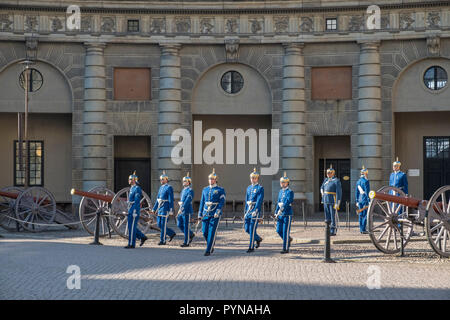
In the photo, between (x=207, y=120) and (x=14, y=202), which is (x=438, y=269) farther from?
(x=207, y=120)

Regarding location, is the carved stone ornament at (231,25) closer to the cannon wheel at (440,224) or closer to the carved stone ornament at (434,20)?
the carved stone ornament at (434,20)

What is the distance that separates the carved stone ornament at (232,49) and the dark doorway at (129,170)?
5377 mm

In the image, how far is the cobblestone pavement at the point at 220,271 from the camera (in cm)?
1149

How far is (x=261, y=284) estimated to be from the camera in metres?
12.3

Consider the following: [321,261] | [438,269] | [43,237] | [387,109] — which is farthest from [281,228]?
[387,109]

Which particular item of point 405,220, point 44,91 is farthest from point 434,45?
point 44,91

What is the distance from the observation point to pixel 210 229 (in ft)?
58.0

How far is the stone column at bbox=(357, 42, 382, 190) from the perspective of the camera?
101 feet

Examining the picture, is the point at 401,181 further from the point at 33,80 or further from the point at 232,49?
the point at 33,80

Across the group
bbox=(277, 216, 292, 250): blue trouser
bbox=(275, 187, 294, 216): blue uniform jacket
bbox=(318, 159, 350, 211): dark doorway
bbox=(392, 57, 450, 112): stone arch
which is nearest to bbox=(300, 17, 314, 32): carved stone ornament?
bbox=(392, 57, 450, 112): stone arch

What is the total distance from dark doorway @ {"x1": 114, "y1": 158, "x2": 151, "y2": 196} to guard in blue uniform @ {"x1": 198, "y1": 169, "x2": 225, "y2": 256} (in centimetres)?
1461

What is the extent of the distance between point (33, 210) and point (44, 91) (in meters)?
9.11

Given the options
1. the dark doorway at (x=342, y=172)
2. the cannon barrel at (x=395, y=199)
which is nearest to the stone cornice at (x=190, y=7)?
the dark doorway at (x=342, y=172)

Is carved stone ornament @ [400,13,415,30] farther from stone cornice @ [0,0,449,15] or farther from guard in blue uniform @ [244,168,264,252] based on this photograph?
guard in blue uniform @ [244,168,264,252]
